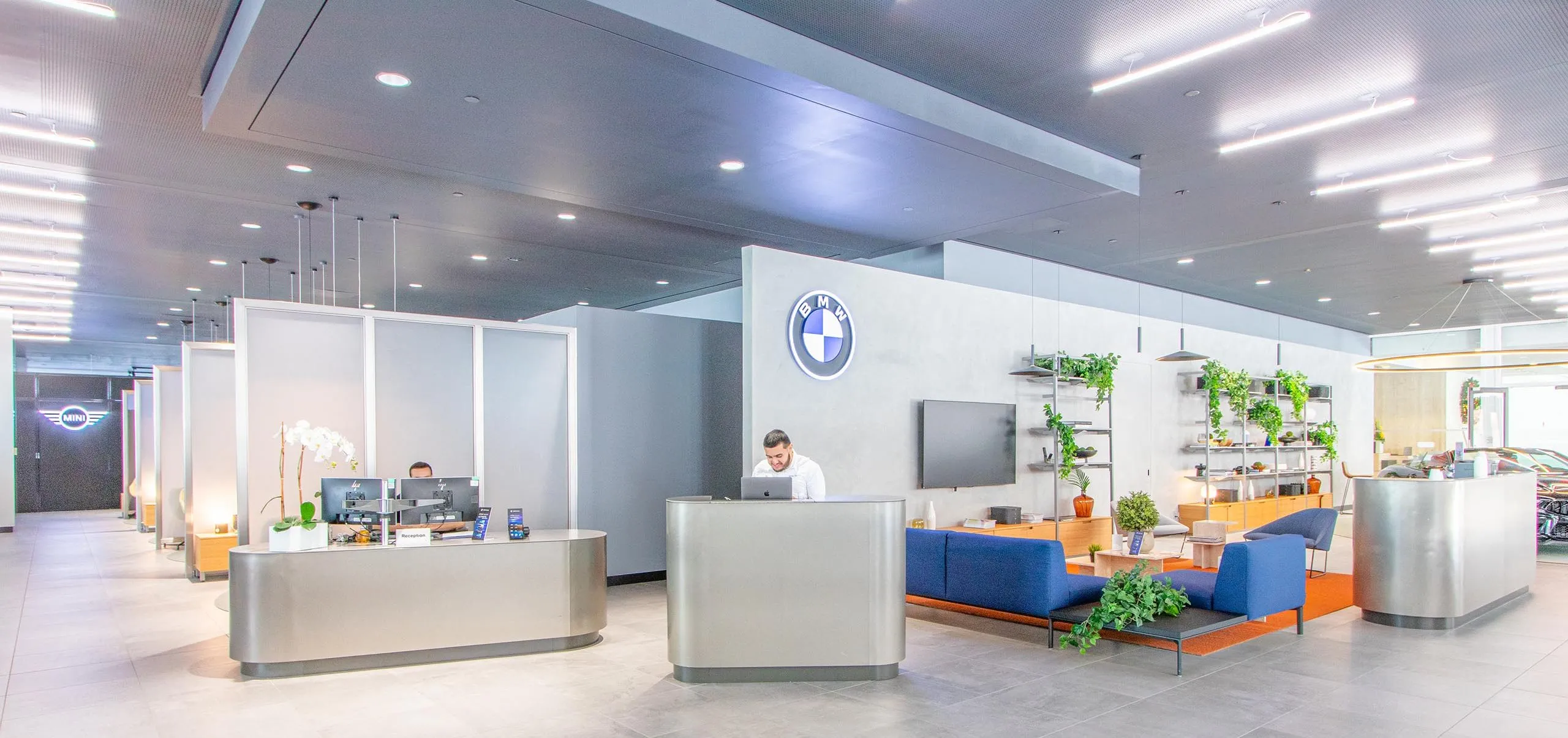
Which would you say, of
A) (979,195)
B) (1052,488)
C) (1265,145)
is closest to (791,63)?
(979,195)

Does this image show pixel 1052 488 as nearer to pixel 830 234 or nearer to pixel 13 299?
pixel 830 234

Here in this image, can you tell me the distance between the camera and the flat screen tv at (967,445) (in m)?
9.06

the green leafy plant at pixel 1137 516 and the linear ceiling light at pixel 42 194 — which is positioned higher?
the linear ceiling light at pixel 42 194

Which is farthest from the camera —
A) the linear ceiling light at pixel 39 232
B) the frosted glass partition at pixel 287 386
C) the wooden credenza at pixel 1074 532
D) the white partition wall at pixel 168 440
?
the white partition wall at pixel 168 440

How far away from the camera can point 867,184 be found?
7340mm

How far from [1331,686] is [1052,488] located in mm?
5525

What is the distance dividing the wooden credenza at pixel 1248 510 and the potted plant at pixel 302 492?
9.97 metres

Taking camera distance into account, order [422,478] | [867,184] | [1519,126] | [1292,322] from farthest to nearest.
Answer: [1292,322] → [867,184] → [1519,126] → [422,478]

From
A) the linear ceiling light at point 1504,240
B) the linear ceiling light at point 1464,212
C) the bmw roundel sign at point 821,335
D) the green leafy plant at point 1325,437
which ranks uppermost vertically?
the linear ceiling light at point 1464,212

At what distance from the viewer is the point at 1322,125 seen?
645 cm

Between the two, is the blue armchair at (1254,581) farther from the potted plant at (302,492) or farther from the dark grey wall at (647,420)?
the potted plant at (302,492)

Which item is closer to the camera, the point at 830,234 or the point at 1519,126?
the point at 1519,126

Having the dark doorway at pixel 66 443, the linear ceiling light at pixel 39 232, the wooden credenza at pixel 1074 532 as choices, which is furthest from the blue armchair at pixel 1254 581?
the dark doorway at pixel 66 443

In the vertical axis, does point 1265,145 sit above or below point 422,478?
above
